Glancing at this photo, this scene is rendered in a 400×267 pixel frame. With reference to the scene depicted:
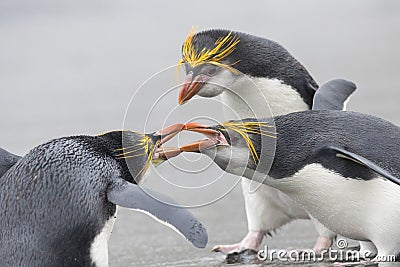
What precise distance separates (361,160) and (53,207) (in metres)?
1.67

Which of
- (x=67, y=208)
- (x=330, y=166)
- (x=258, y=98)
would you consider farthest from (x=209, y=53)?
(x=67, y=208)

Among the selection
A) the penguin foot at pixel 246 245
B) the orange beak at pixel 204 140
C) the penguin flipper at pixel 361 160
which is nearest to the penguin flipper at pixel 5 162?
the orange beak at pixel 204 140

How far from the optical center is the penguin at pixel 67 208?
4516mm

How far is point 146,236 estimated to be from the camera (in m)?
7.38

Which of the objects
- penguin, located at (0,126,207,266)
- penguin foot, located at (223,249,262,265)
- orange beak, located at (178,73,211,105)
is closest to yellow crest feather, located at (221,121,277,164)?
orange beak, located at (178,73,211,105)

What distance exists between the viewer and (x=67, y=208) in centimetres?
459

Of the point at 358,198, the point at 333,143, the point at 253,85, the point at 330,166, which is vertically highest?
the point at 253,85

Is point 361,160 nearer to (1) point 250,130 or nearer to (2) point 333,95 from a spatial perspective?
(1) point 250,130

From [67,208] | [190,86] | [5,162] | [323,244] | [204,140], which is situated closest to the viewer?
[67,208]

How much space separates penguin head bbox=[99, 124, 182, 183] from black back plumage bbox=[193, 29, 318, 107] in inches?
48.3

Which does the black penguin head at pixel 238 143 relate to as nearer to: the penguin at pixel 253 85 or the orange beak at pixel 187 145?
the orange beak at pixel 187 145

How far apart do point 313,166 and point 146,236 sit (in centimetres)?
243

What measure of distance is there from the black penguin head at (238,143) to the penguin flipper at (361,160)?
0.35 m

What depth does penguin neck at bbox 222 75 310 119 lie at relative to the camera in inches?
251
